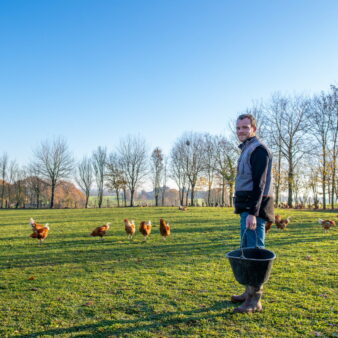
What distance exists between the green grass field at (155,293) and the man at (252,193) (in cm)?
28

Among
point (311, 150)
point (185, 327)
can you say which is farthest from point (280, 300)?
point (311, 150)

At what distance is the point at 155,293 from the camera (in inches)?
164

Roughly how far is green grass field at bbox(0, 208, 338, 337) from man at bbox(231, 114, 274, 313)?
0.28m

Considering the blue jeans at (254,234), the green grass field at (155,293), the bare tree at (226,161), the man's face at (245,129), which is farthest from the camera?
the bare tree at (226,161)

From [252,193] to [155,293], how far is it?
7.18ft

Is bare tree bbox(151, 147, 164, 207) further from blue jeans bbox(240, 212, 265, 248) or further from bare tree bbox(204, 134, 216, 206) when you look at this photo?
blue jeans bbox(240, 212, 265, 248)

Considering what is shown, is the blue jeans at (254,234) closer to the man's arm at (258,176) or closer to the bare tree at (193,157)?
the man's arm at (258,176)

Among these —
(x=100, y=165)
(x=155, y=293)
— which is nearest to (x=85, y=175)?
(x=100, y=165)

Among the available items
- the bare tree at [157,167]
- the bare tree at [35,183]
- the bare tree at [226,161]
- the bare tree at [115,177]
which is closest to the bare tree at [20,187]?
the bare tree at [35,183]

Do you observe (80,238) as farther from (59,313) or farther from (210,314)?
(210,314)

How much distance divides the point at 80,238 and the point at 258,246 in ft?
26.0

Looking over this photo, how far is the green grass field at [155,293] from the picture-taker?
3.04 meters

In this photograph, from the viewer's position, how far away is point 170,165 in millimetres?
53688

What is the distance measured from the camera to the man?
11.2ft
